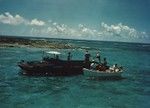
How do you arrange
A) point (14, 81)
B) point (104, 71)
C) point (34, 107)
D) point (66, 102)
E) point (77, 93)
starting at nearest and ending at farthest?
point (34, 107) < point (66, 102) < point (77, 93) < point (14, 81) < point (104, 71)

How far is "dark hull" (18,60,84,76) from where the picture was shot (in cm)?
1970

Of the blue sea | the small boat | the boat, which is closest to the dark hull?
the boat

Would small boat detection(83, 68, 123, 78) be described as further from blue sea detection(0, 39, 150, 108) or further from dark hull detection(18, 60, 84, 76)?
dark hull detection(18, 60, 84, 76)

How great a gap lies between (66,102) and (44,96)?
1459 mm

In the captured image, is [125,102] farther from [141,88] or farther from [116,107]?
[141,88]

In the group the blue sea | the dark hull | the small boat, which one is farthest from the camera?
the small boat

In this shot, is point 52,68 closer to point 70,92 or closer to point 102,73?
point 102,73

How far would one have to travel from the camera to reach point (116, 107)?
13625 mm

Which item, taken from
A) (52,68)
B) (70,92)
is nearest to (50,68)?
(52,68)

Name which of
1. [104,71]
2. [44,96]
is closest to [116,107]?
[44,96]

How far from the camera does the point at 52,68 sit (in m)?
20.1

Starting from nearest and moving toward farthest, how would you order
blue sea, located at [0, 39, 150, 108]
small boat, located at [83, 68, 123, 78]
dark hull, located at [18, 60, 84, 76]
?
blue sea, located at [0, 39, 150, 108] → dark hull, located at [18, 60, 84, 76] → small boat, located at [83, 68, 123, 78]

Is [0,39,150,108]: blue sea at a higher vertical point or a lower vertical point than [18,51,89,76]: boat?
lower

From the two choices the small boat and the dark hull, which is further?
the small boat
